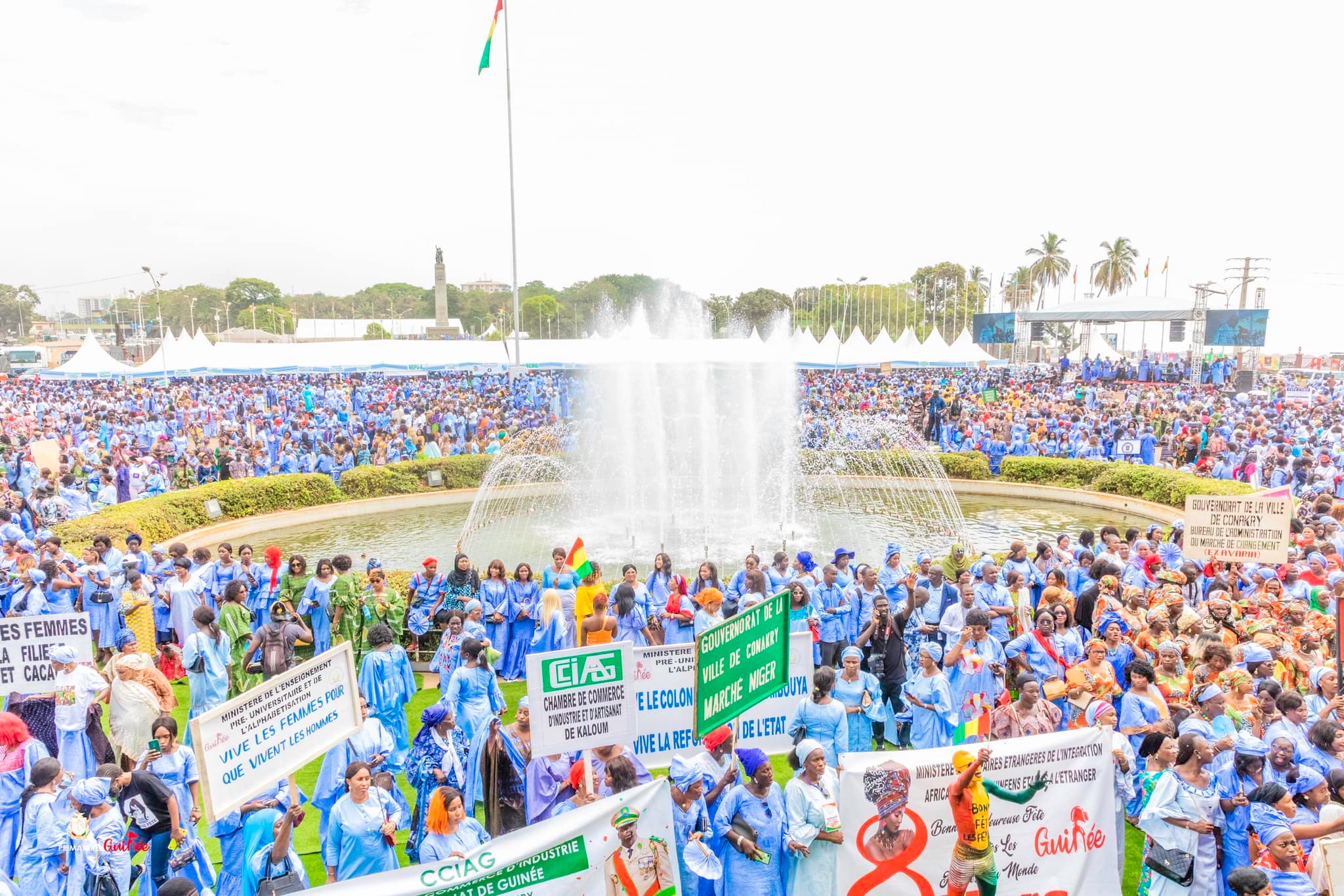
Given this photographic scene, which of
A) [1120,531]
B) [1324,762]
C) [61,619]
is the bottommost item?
[1120,531]

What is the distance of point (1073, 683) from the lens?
7.34 m

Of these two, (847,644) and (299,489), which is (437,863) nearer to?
(847,644)

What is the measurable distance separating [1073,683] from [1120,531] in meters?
12.1

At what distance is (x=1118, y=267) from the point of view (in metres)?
95.4

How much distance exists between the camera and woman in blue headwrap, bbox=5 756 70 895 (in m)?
5.43

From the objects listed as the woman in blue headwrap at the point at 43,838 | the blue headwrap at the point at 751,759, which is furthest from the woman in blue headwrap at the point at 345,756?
the blue headwrap at the point at 751,759

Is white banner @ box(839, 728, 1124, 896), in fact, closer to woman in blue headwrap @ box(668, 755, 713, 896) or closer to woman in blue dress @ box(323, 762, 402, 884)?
woman in blue headwrap @ box(668, 755, 713, 896)

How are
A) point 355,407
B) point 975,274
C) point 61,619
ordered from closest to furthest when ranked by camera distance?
point 61,619
point 355,407
point 975,274

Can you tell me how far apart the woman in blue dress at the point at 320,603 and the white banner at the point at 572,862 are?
5691 millimetres

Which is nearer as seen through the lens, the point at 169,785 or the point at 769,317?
the point at 169,785

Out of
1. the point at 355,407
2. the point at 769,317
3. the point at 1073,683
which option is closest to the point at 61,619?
the point at 1073,683

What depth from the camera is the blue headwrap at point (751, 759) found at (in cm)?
577

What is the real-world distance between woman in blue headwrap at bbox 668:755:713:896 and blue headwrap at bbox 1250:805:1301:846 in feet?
10.5

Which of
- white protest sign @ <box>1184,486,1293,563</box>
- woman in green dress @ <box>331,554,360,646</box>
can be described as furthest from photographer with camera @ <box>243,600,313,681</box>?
white protest sign @ <box>1184,486,1293,563</box>
